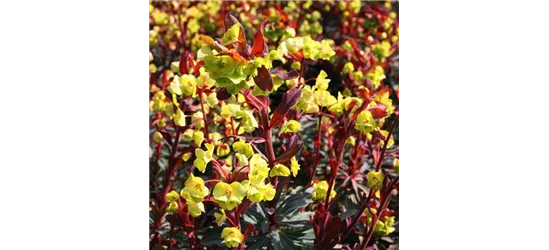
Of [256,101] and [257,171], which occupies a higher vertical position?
[256,101]

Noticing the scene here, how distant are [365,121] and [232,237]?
1.40ft

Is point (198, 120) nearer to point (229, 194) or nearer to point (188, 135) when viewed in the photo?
point (188, 135)

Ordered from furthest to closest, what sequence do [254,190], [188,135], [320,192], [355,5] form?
[355,5] < [188,135] < [320,192] < [254,190]

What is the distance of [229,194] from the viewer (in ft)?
Result: 3.63

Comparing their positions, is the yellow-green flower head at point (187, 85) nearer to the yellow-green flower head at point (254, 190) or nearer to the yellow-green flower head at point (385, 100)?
the yellow-green flower head at point (254, 190)

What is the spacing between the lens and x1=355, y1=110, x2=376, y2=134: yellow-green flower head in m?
1.32

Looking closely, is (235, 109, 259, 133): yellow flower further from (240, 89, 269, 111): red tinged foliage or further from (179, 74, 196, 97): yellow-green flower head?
(179, 74, 196, 97): yellow-green flower head

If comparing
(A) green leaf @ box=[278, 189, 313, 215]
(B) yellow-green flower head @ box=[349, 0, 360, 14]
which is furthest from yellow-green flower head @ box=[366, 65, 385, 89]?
(B) yellow-green flower head @ box=[349, 0, 360, 14]

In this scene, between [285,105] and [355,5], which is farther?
[355,5]

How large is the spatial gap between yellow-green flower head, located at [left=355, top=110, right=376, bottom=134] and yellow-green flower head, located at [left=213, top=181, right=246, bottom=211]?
374 millimetres

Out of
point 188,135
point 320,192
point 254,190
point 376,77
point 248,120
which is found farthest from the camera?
point 376,77

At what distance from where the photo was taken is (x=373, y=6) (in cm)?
282

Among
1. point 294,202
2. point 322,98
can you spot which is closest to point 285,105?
point 322,98
